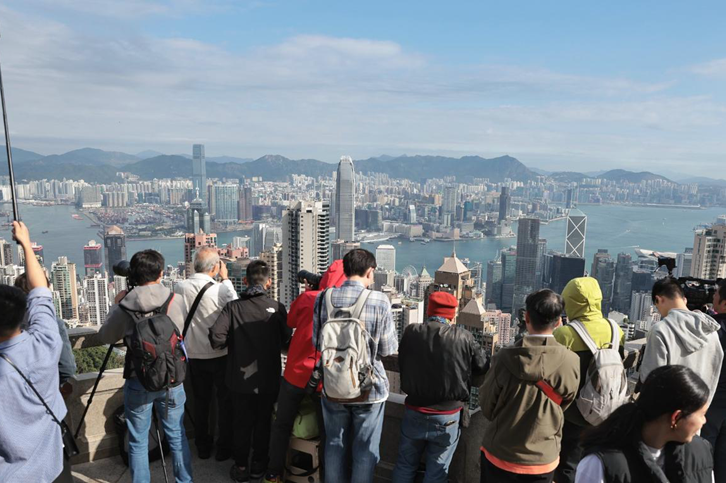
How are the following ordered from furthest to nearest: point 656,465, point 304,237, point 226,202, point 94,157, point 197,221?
point 94,157 < point 226,202 < point 197,221 < point 304,237 < point 656,465

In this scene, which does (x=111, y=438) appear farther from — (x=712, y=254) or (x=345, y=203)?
(x=345, y=203)

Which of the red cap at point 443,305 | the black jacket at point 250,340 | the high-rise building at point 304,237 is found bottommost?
the high-rise building at point 304,237

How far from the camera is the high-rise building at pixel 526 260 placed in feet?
186

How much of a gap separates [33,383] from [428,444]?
4.04 feet

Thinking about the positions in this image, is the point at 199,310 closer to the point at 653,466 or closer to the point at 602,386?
the point at 602,386

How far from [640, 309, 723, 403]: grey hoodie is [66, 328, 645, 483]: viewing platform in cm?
45

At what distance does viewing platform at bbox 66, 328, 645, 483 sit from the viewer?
6.84ft

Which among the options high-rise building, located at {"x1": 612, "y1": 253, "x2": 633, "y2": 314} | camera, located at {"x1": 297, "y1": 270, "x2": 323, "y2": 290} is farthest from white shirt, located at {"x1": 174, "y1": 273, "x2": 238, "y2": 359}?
high-rise building, located at {"x1": 612, "y1": 253, "x2": 633, "y2": 314}

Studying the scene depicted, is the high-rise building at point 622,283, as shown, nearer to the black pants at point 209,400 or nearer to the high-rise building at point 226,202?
the black pants at point 209,400

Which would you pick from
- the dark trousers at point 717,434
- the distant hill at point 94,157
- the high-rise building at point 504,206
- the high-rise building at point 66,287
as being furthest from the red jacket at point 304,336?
the high-rise building at point 504,206

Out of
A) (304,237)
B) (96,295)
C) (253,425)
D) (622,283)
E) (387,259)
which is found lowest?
(622,283)

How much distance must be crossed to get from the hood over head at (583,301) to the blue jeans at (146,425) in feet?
4.75

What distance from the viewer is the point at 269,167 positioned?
11719 cm

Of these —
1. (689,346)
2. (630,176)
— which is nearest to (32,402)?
(689,346)
